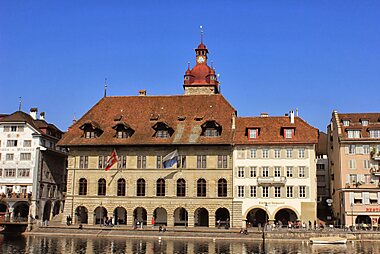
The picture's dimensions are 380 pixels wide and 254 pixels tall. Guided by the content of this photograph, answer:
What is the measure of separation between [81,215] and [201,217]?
17.3 meters

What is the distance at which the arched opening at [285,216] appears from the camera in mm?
70119

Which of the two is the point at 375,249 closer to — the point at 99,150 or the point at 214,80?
the point at 99,150

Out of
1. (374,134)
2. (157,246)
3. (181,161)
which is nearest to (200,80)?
A: (181,161)

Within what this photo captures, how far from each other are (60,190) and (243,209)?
3372 centimetres

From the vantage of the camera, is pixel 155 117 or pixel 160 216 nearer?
pixel 160 216

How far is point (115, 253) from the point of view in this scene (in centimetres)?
4738

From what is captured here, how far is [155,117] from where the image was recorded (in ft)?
246

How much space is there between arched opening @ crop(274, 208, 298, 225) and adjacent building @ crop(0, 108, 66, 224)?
34.8m

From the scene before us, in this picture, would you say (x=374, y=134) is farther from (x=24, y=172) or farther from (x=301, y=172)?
(x=24, y=172)

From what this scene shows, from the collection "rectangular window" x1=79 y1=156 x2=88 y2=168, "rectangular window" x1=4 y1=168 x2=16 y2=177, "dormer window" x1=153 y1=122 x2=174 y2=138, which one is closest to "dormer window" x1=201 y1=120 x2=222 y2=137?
"dormer window" x1=153 y1=122 x2=174 y2=138

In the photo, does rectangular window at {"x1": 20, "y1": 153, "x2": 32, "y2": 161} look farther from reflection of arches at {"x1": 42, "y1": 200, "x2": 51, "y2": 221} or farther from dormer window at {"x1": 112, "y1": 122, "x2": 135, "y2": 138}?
dormer window at {"x1": 112, "y1": 122, "x2": 135, "y2": 138}

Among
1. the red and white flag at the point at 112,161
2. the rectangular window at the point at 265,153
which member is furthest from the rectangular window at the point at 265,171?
the red and white flag at the point at 112,161

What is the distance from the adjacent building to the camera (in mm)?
76250

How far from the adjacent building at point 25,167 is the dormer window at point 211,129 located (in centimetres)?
2550
